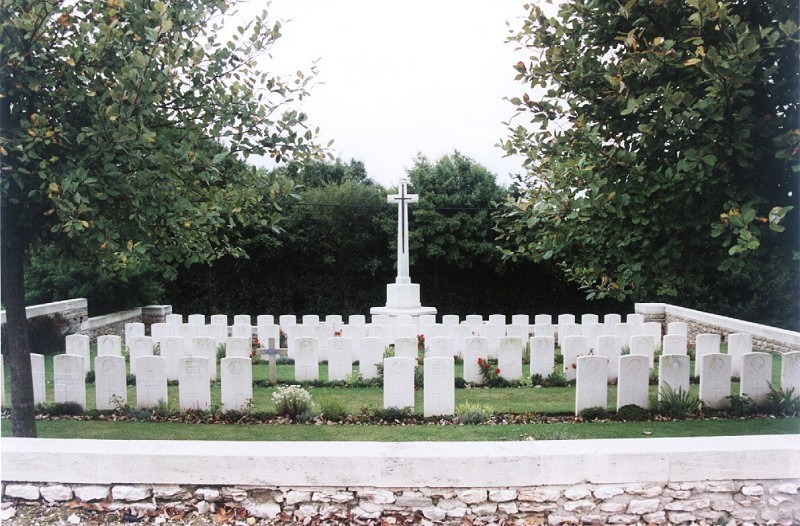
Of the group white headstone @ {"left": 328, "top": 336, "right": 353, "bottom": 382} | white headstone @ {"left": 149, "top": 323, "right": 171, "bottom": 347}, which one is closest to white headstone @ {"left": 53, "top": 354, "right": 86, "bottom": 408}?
white headstone @ {"left": 328, "top": 336, "right": 353, "bottom": 382}

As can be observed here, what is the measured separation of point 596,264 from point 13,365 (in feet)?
18.2

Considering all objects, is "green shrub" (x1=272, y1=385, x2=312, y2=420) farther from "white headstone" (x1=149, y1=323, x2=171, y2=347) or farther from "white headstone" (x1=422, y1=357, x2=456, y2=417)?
"white headstone" (x1=149, y1=323, x2=171, y2=347)

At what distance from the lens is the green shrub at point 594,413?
279 inches

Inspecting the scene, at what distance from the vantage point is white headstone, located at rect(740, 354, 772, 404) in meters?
7.37

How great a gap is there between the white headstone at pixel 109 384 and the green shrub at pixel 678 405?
6.57 m

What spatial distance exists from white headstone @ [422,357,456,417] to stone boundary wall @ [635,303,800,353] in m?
6.71

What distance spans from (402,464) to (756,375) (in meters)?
5.92

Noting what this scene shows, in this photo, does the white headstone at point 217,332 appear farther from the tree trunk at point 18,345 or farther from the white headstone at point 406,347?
the tree trunk at point 18,345

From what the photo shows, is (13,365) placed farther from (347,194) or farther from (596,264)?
(347,194)

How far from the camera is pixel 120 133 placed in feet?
13.9

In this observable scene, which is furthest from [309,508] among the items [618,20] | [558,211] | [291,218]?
[291,218]

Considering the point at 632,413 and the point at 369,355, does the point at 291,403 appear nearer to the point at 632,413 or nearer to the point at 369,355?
the point at 369,355

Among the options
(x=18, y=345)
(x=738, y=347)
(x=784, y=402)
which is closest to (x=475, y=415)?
(x=784, y=402)

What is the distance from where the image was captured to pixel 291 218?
1741 cm
